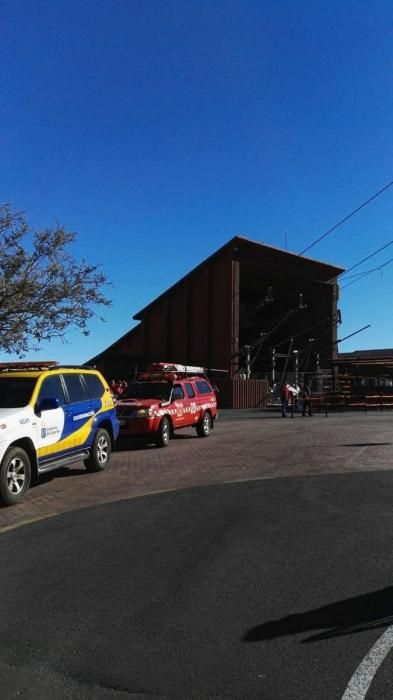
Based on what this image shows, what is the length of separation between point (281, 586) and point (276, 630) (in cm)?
87

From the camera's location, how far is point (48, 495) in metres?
9.14

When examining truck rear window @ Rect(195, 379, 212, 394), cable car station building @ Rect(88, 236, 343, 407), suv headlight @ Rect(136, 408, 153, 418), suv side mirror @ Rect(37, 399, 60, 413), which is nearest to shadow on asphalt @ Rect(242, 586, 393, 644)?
suv side mirror @ Rect(37, 399, 60, 413)

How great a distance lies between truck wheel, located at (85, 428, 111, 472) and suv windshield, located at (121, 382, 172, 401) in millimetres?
4346

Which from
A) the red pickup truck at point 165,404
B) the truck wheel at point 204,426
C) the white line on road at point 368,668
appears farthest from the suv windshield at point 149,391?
the white line on road at point 368,668

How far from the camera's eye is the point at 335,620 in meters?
4.22

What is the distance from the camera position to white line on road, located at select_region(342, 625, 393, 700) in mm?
3242

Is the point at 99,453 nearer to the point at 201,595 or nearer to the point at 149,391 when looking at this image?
the point at 149,391

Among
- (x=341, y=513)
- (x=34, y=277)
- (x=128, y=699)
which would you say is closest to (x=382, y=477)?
(x=341, y=513)

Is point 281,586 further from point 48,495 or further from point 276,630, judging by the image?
point 48,495

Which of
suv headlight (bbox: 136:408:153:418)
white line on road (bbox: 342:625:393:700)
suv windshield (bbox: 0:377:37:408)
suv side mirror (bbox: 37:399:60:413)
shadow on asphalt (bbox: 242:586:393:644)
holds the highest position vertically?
suv windshield (bbox: 0:377:37:408)

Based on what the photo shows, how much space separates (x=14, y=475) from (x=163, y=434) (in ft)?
23.2

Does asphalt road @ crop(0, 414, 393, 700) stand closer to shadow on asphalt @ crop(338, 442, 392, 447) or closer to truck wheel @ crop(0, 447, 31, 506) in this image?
truck wheel @ crop(0, 447, 31, 506)

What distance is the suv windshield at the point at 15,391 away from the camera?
908 centimetres

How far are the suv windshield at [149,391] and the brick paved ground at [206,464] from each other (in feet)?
4.31
